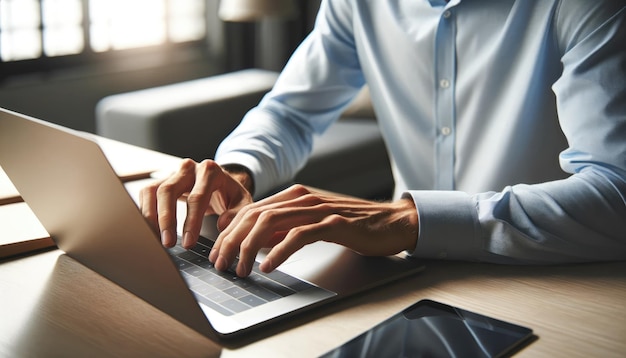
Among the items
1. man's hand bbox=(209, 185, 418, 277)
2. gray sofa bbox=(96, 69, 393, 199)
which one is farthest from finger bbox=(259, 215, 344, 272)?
gray sofa bbox=(96, 69, 393, 199)

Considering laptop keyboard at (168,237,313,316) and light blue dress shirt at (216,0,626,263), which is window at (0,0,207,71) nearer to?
light blue dress shirt at (216,0,626,263)

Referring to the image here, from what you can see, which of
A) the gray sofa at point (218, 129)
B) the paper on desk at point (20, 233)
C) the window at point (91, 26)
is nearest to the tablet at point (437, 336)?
the paper on desk at point (20, 233)

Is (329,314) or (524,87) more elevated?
(524,87)

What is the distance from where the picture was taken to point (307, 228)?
0.79m

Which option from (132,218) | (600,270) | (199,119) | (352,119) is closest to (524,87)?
(600,270)

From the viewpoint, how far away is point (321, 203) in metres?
0.88

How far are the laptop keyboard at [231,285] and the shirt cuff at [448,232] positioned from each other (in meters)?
0.17

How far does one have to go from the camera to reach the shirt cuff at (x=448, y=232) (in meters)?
0.87

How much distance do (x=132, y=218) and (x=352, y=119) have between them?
287cm

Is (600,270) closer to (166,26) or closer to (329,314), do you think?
(329,314)

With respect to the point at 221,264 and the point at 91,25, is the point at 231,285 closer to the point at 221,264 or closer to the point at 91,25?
the point at 221,264

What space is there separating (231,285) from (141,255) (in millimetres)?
128

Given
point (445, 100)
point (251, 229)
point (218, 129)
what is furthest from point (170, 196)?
point (218, 129)

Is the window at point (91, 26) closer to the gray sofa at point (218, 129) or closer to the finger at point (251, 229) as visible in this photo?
the gray sofa at point (218, 129)
